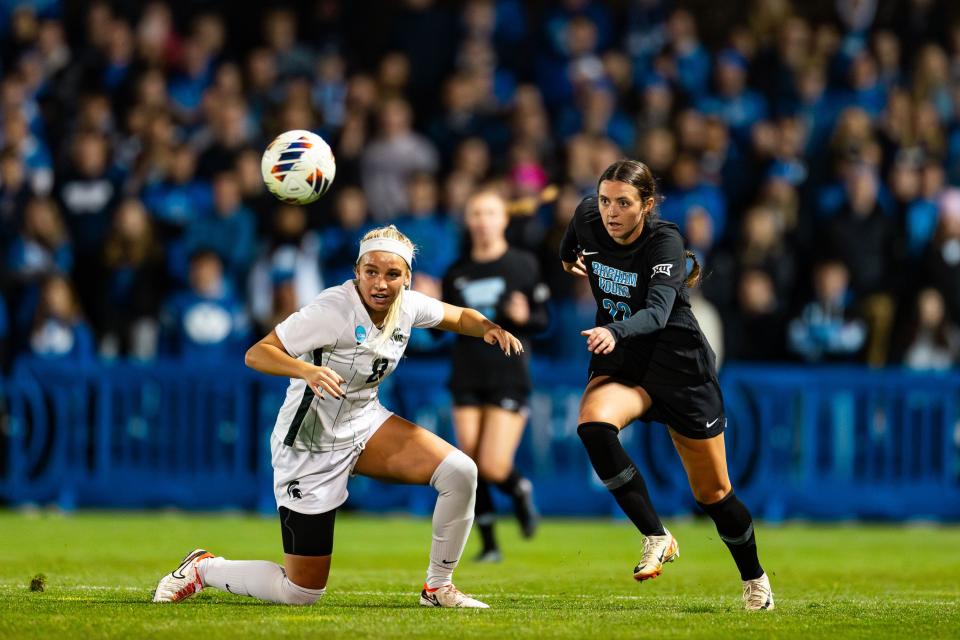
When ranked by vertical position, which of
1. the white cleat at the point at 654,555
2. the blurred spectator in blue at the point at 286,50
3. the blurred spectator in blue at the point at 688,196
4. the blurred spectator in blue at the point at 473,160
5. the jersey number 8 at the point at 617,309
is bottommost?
the white cleat at the point at 654,555

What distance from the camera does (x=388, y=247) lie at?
294 inches

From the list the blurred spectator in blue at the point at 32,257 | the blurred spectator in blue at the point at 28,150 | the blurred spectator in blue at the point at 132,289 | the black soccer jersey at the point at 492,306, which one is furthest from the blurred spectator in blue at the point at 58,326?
the black soccer jersey at the point at 492,306

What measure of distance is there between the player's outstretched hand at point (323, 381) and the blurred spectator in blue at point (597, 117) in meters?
9.70

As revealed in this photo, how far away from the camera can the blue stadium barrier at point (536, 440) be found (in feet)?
46.8

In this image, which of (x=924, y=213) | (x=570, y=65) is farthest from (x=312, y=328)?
(x=570, y=65)

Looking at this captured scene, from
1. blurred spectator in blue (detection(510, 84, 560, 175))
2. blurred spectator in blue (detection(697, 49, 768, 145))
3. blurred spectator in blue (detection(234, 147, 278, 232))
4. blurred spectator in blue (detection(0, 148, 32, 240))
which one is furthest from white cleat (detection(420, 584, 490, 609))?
blurred spectator in blue (detection(697, 49, 768, 145))

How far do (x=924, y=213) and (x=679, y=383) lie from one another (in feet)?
28.4

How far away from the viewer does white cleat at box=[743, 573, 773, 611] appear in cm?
779

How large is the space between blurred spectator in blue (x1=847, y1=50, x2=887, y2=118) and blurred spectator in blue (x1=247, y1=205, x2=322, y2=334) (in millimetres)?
6130

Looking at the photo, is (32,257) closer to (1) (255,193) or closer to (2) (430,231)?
(1) (255,193)

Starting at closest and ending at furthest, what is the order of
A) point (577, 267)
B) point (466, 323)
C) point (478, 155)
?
point (466, 323)
point (577, 267)
point (478, 155)

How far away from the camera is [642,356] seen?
7809 millimetres

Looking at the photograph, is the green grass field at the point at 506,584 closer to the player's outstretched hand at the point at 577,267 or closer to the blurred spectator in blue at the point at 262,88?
the player's outstretched hand at the point at 577,267

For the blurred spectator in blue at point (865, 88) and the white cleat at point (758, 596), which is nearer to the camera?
the white cleat at point (758, 596)
